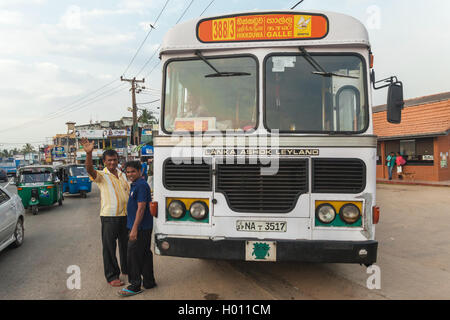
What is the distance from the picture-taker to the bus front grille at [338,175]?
3.75 m

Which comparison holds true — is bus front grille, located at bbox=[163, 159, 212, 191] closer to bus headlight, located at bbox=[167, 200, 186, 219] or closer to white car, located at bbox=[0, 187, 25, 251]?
bus headlight, located at bbox=[167, 200, 186, 219]

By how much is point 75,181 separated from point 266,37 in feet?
49.5

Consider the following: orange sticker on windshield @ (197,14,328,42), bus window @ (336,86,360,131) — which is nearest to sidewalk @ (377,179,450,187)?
bus window @ (336,86,360,131)

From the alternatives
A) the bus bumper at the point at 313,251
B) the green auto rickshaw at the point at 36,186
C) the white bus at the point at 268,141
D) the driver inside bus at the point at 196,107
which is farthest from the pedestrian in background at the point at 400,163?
the driver inside bus at the point at 196,107

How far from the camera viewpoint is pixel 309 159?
12.5ft

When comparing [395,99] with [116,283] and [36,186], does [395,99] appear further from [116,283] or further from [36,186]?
[36,186]

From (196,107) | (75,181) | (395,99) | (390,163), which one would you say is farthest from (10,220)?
(390,163)

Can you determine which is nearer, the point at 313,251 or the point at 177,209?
the point at 313,251

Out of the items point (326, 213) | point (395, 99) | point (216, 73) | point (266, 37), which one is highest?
point (266, 37)

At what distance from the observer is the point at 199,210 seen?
394 centimetres

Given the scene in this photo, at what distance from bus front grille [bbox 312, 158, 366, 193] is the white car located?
5348mm

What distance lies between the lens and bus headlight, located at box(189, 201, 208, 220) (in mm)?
3928
